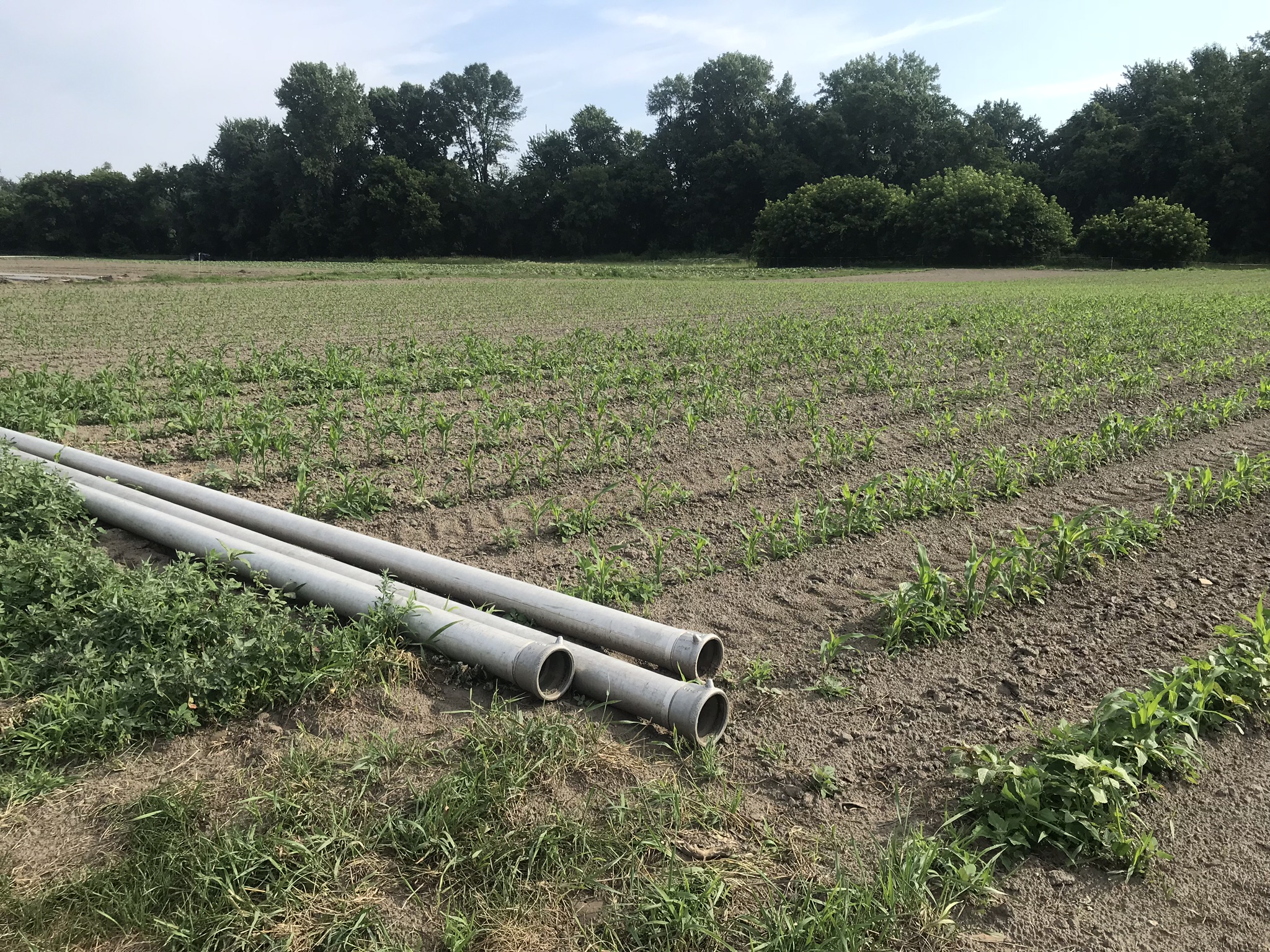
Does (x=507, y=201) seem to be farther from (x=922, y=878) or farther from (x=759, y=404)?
(x=922, y=878)

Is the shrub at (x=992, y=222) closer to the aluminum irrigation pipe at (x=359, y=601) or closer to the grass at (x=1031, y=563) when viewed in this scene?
the grass at (x=1031, y=563)

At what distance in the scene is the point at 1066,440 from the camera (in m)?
7.54

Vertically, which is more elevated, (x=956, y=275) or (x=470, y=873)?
(x=956, y=275)

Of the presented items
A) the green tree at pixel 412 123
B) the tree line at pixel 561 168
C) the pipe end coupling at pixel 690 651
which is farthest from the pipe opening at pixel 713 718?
the green tree at pixel 412 123

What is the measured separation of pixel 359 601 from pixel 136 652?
0.95 meters

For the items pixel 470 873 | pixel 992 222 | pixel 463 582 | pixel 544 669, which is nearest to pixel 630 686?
pixel 544 669

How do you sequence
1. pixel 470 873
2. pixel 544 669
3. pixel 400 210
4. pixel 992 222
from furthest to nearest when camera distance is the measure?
pixel 400 210
pixel 992 222
pixel 544 669
pixel 470 873

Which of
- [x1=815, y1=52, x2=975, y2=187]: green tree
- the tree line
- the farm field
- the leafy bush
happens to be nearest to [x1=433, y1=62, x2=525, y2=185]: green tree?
the tree line

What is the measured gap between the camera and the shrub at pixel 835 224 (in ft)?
181

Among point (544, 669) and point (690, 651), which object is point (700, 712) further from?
point (544, 669)

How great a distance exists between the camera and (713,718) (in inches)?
135

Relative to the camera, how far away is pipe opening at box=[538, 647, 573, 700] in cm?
359

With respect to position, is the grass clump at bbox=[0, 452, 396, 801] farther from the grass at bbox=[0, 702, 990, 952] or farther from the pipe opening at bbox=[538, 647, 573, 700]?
the pipe opening at bbox=[538, 647, 573, 700]

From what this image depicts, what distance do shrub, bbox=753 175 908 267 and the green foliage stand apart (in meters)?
54.8
